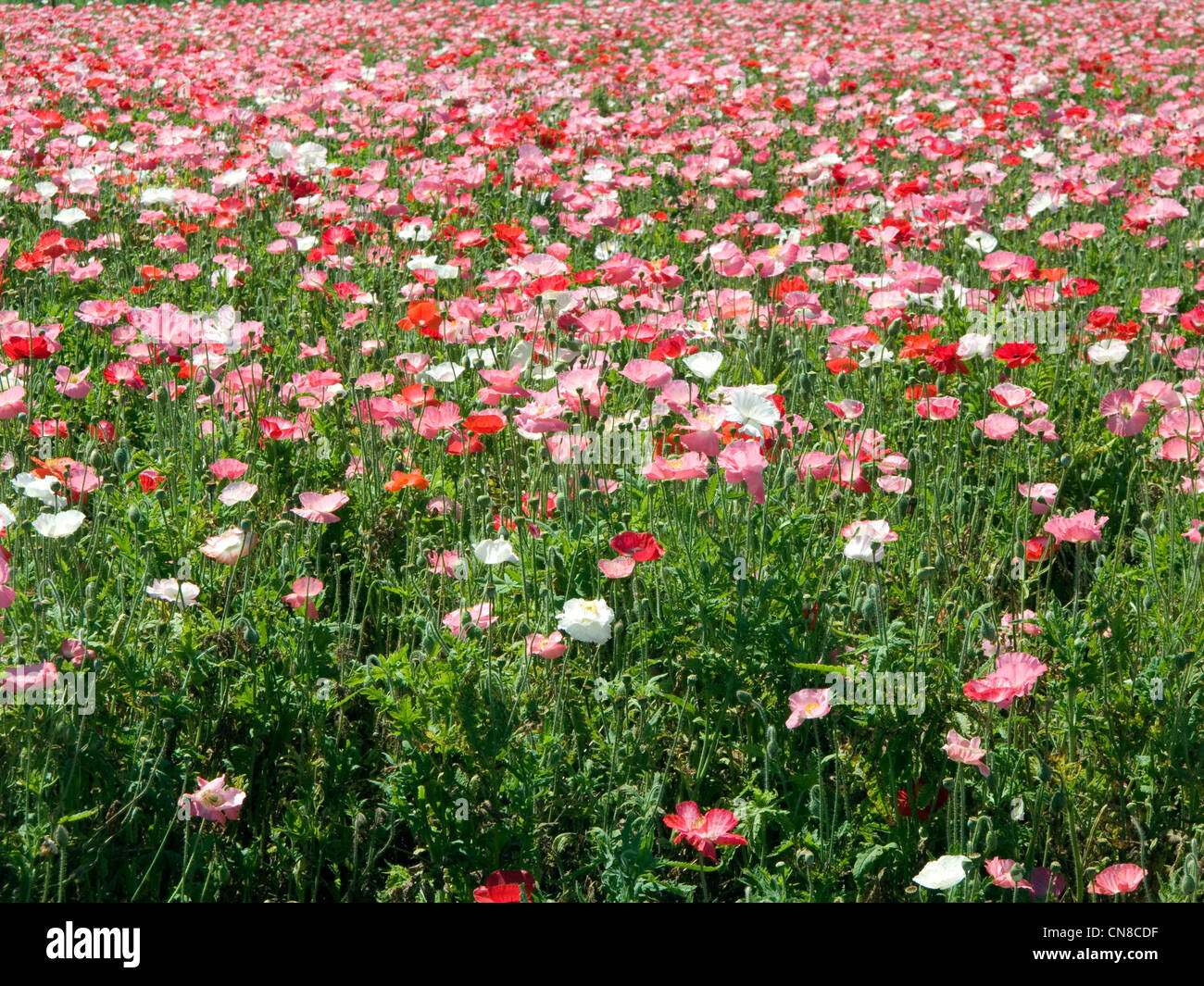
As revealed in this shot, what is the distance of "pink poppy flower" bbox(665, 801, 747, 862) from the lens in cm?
187

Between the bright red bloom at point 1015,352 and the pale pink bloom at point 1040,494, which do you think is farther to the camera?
the bright red bloom at point 1015,352

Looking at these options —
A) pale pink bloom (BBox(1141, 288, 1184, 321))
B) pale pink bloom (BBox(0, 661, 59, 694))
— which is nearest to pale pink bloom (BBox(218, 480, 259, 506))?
pale pink bloom (BBox(0, 661, 59, 694))

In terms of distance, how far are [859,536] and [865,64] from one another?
23.8 ft

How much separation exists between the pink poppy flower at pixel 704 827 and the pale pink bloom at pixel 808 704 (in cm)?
22

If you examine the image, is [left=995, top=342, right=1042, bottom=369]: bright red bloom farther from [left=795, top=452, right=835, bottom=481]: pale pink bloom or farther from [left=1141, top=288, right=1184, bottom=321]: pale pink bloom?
[left=1141, top=288, right=1184, bottom=321]: pale pink bloom

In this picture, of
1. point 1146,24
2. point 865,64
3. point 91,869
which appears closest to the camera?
point 91,869

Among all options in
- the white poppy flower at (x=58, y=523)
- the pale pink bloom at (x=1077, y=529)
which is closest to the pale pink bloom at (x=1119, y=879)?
the pale pink bloom at (x=1077, y=529)

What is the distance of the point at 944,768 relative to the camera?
7.06ft

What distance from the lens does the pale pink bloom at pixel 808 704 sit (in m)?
2.05

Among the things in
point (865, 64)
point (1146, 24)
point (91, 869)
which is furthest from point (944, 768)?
point (1146, 24)

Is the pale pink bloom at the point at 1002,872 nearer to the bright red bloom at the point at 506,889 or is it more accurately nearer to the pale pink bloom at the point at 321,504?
the bright red bloom at the point at 506,889

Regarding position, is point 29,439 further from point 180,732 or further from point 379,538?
point 180,732

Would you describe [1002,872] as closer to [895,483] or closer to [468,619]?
[468,619]

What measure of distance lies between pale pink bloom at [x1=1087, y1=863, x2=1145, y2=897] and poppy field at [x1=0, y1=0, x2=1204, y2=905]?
0.02 metres
